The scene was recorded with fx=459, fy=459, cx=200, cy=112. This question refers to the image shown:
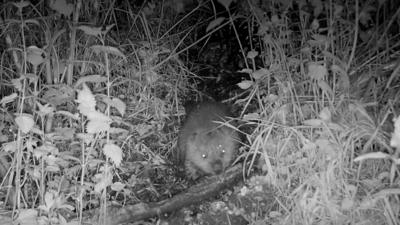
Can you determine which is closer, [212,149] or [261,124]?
[261,124]

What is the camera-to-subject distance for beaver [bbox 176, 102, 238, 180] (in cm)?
361

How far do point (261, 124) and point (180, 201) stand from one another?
2.43ft

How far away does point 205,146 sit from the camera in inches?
145

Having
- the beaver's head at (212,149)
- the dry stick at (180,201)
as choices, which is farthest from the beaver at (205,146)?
the dry stick at (180,201)

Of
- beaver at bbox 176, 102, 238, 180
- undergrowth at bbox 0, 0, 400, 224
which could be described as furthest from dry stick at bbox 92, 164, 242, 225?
beaver at bbox 176, 102, 238, 180

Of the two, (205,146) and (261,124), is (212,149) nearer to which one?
(205,146)

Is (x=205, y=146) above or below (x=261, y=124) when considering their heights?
below

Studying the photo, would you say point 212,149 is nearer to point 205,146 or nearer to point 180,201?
point 205,146

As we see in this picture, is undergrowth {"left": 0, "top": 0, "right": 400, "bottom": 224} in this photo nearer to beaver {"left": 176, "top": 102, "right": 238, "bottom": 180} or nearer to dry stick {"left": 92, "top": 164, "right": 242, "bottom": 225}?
dry stick {"left": 92, "top": 164, "right": 242, "bottom": 225}

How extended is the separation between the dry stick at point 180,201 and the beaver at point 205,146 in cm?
20

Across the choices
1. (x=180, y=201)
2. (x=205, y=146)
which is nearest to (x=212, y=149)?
(x=205, y=146)

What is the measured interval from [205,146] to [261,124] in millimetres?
779

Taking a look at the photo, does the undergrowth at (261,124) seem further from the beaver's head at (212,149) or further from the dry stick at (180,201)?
the beaver's head at (212,149)

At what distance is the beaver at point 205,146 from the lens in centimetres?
361
